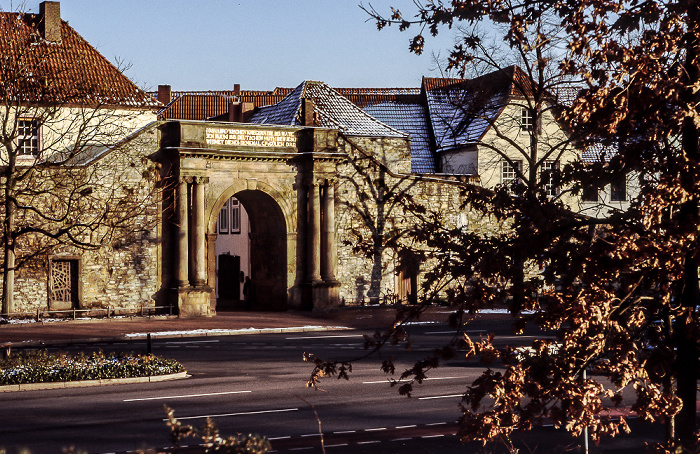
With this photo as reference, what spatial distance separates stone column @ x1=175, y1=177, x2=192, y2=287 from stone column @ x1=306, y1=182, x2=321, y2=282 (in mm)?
5101

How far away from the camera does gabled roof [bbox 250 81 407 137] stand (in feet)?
136

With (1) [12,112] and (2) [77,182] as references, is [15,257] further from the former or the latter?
(1) [12,112]

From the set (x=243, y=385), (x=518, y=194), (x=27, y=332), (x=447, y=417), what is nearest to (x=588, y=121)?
(x=518, y=194)

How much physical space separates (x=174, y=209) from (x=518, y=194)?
1111 inches

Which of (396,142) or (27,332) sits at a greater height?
(396,142)

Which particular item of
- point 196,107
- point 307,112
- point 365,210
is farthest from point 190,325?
point 196,107

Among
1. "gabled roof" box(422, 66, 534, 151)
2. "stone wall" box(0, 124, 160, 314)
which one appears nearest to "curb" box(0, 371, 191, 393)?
"stone wall" box(0, 124, 160, 314)

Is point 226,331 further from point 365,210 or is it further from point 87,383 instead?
point 87,383

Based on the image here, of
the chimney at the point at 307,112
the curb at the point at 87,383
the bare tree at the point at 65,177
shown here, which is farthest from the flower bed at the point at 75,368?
the chimney at the point at 307,112

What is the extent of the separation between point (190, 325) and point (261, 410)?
17009mm

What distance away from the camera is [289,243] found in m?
37.7

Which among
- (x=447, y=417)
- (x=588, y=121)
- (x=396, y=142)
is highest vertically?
(x=396, y=142)

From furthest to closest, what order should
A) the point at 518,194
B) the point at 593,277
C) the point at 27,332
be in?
1. the point at 27,332
2. the point at 518,194
3. the point at 593,277

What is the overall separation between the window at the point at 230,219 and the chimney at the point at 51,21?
38.9ft
